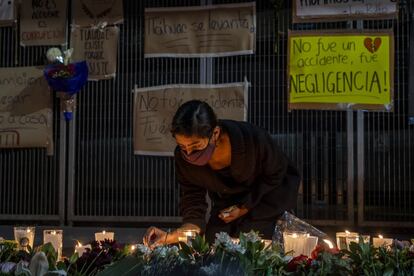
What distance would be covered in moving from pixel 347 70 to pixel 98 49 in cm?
239

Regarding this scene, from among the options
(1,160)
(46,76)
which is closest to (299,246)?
(46,76)

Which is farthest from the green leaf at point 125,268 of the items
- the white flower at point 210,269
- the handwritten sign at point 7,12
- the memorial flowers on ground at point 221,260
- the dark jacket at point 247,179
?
the handwritten sign at point 7,12

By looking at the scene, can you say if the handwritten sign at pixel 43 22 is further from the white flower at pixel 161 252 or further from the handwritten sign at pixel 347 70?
the white flower at pixel 161 252

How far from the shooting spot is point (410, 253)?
1682 mm

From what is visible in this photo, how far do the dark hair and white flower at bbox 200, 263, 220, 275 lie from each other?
5.22 feet

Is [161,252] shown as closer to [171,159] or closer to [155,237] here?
[155,237]

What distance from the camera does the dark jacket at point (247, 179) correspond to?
121 inches

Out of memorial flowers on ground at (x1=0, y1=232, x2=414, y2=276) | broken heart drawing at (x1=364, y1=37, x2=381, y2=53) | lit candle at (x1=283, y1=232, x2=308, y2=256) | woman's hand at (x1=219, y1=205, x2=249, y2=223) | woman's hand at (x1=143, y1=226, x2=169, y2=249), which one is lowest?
woman's hand at (x1=143, y1=226, x2=169, y2=249)

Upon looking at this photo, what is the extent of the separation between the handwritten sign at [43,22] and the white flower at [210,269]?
4.96 m

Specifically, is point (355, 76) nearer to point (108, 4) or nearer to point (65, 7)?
point (108, 4)

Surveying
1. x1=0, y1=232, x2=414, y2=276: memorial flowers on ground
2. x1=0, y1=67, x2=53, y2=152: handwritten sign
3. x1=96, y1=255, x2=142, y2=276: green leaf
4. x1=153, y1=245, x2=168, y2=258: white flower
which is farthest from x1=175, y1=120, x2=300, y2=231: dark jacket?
x1=0, y1=67, x2=53, y2=152: handwritten sign

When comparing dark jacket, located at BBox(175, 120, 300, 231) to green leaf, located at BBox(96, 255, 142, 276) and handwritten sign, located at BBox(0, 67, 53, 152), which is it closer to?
green leaf, located at BBox(96, 255, 142, 276)

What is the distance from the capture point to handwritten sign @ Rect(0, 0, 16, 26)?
19.2 ft

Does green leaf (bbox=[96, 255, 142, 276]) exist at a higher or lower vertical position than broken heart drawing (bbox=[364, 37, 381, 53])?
lower
